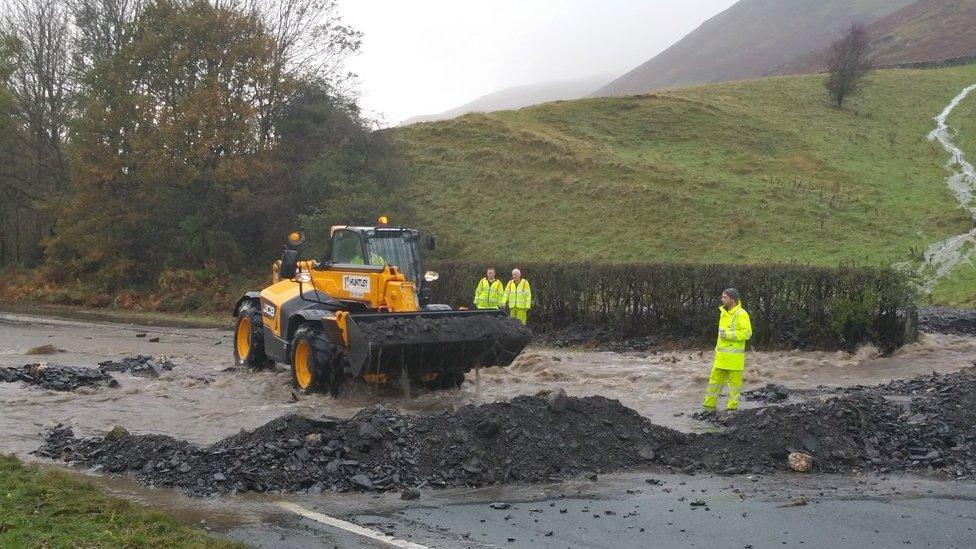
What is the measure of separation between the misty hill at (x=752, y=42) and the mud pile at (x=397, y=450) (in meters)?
114

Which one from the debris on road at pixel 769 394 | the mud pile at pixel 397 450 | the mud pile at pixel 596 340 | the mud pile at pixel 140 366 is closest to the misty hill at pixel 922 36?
the mud pile at pixel 596 340

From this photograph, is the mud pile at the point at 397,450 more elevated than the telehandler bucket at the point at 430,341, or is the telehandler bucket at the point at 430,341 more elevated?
the telehandler bucket at the point at 430,341

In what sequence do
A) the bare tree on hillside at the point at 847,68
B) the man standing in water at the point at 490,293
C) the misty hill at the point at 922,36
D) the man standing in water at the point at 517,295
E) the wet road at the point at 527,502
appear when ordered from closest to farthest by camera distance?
the wet road at the point at 527,502, the man standing in water at the point at 517,295, the man standing in water at the point at 490,293, the bare tree on hillside at the point at 847,68, the misty hill at the point at 922,36

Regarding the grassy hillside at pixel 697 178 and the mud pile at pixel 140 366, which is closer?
the mud pile at pixel 140 366

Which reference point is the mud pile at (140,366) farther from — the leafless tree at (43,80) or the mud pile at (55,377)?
the leafless tree at (43,80)

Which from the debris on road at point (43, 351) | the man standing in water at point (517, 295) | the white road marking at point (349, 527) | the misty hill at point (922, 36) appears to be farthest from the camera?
the misty hill at point (922, 36)

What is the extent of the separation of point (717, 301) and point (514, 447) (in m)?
11.5

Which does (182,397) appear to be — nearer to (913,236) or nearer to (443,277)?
(443,277)

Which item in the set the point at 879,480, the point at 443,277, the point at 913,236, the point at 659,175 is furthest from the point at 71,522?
the point at 659,175

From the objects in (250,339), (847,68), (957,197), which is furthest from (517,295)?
(847,68)

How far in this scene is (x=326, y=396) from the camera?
44.4 feet

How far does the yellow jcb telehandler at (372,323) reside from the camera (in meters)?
12.7

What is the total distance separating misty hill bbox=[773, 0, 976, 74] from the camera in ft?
252

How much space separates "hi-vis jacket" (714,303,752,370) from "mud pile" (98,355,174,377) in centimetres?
998
